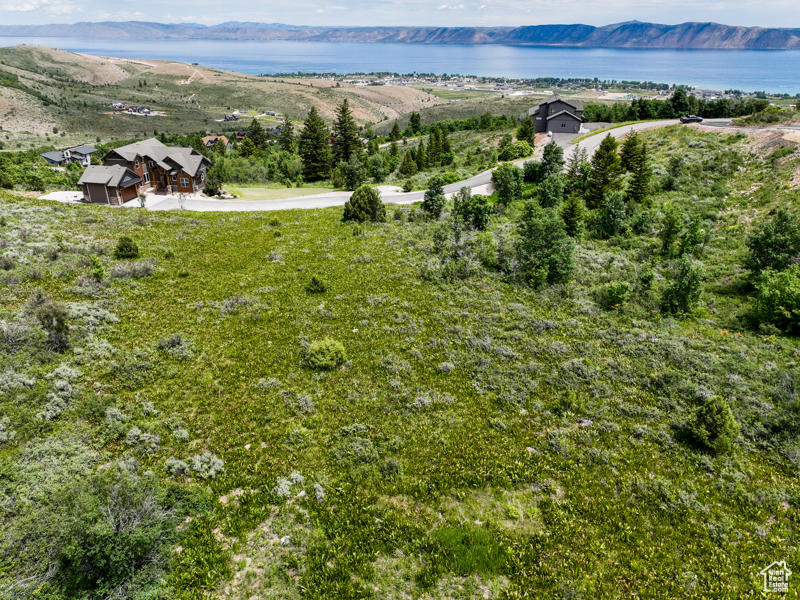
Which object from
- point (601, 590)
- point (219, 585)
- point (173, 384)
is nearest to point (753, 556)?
point (601, 590)

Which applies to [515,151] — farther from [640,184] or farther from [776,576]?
[776,576]

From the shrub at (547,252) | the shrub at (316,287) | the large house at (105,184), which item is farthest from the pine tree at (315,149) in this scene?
the shrub at (547,252)

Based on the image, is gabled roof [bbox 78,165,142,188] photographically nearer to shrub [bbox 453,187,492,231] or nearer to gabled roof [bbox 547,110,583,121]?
shrub [bbox 453,187,492,231]

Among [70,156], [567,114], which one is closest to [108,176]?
[70,156]

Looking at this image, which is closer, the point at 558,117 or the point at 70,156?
the point at 558,117

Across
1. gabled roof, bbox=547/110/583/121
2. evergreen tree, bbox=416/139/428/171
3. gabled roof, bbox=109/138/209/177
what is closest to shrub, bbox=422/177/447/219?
evergreen tree, bbox=416/139/428/171

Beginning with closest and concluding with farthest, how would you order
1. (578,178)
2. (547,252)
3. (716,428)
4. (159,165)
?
(716,428) < (547,252) < (578,178) < (159,165)

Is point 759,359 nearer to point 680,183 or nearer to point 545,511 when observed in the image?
point 545,511
